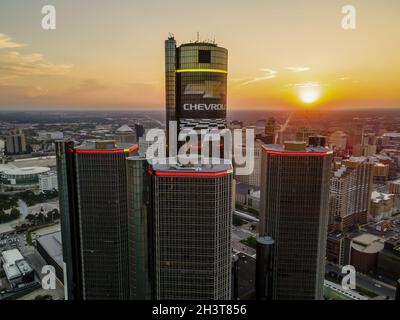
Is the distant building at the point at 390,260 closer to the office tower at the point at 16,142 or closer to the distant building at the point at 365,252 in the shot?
the distant building at the point at 365,252

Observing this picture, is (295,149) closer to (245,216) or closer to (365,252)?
(365,252)

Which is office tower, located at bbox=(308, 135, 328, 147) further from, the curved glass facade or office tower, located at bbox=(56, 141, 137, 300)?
office tower, located at bbox=(56, 141, 137, 300)

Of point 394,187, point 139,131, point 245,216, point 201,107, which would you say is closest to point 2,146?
point 139,131

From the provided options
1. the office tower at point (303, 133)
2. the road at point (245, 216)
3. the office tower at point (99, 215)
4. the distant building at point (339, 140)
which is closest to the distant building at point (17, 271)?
the office tower at point (99, 215)
